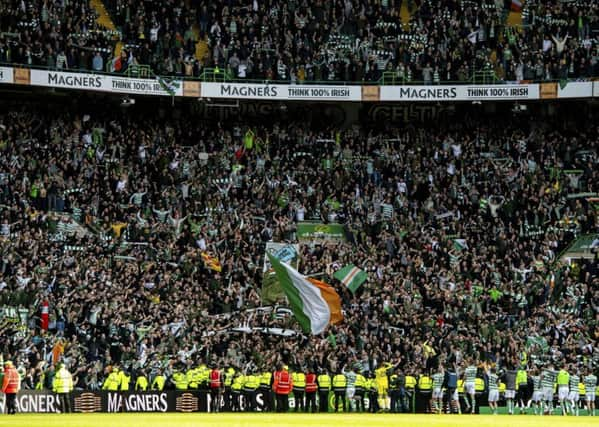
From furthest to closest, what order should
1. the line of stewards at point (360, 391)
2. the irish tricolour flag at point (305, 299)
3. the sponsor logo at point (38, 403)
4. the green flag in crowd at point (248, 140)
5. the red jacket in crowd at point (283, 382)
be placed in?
the green flag in crowd at point (248, 140)
the irish tricolour flag at point (305, 299)
the line of stewards at point (360, 391)
the red jacket in crowd at point (283, 382)
the sponsor logo at point (38, 403)

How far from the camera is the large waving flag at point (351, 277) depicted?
44.8 meters

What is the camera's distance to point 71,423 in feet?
107

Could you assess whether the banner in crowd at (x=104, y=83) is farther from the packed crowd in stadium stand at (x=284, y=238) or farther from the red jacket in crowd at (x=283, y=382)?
the red jacket in crowd at (x=283, y=382)

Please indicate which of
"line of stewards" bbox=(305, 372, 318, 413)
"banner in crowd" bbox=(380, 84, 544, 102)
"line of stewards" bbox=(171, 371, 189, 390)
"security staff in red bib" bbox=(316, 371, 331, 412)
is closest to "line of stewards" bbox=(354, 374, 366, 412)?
"security staff in red bib" bbox=(316, 371, 331, 412)

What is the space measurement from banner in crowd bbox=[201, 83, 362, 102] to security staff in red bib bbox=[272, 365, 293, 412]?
17.3 meters

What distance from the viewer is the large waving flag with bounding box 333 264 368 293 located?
4475cm

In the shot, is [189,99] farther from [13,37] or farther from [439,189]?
[439,189]

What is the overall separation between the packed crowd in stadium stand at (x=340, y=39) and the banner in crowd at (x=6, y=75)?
315cm

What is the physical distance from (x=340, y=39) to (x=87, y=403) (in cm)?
2304

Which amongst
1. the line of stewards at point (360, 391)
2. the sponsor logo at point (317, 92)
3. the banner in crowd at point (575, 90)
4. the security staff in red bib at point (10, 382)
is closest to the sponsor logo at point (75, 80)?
the sponsor logo at point (317, 92)

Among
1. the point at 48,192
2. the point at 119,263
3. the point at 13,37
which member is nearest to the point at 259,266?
the point at 119,263

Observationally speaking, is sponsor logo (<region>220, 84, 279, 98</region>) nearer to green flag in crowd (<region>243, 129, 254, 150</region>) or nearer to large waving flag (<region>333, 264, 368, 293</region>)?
green flag in crowd (<region>243, 129, 254, 150</region>)

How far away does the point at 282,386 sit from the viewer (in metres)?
37.3

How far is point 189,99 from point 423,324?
662 inches
